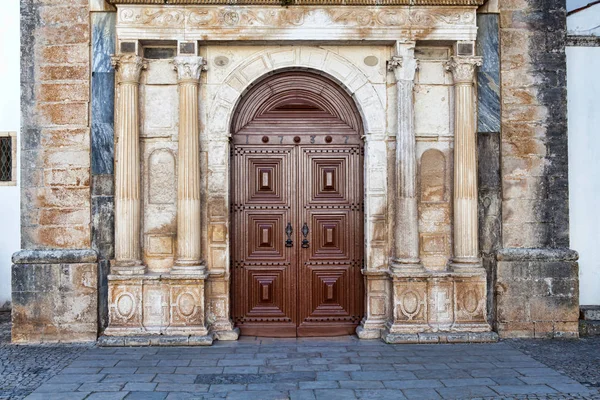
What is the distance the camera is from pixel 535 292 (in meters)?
7.78

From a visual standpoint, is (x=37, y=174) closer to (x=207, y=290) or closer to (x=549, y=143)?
(x=207, y=290)

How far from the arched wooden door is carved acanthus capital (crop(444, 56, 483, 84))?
1446mm

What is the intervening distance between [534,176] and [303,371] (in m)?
4.18

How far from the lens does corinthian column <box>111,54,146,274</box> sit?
757cm

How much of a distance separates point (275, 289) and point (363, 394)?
2.77 metres

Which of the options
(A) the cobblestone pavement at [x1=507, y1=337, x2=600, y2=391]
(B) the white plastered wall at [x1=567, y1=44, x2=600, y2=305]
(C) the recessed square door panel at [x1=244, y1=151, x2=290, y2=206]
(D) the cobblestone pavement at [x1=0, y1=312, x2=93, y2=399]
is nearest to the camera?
(D) the cobblestone pavement at [x1=0, y1=312, x2=93, y2=399]

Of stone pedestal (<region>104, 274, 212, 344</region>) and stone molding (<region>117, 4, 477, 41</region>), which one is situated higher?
stone molding (<region>117, 4, 477, 41</region>)

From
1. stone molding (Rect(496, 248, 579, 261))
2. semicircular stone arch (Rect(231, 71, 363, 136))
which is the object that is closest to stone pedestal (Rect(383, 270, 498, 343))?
stone molding (Rect(496, 248, 579, 261))

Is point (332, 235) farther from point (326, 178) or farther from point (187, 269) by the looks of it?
point (187, 269)

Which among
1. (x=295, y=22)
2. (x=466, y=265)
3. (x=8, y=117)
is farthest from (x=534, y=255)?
(x=8, y=117)

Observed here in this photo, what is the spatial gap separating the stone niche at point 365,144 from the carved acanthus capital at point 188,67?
163mm

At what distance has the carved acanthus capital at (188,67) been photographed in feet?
25.1

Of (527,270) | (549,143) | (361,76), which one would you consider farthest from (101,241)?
(549,143)

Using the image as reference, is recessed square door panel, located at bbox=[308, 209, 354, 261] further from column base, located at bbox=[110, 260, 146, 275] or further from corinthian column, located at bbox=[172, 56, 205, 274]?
column base, located at bbox=[110, 260, 146, 275]
